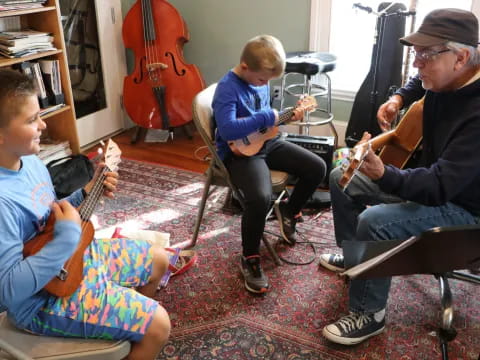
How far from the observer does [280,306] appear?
6.17ft

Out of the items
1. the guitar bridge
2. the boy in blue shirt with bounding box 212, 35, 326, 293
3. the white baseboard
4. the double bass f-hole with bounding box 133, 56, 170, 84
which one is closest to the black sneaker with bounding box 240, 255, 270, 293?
the boy in blue shirt with bounding box 212, 35, 326, 293

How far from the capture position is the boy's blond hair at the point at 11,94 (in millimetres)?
1193

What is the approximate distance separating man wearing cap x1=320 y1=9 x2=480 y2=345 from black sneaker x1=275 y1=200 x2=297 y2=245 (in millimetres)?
579

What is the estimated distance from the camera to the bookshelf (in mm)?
2732

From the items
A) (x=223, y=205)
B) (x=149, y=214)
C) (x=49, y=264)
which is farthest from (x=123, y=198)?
(x=49, y=264)

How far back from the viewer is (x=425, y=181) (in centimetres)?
142

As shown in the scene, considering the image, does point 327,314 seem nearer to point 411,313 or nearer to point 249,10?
point 411,313

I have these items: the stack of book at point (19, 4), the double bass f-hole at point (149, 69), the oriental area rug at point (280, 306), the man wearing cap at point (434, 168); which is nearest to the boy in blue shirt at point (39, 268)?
the oriental area rug at point (280, 306)

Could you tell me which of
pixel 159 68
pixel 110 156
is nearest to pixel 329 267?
pixel 110 156

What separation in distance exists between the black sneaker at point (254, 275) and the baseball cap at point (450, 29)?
1.04m

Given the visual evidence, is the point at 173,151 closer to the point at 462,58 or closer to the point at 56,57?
the point at 56,57

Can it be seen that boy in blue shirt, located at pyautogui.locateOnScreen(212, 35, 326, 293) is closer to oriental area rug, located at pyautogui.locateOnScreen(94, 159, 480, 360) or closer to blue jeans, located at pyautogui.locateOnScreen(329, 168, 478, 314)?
oriental area rug, located at pyautogui.locateOnScreen(94, 159, 480, 360)

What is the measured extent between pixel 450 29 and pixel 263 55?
707 mm

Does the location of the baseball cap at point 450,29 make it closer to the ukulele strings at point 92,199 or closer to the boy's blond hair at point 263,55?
the boy's blond hair at point 263,55
